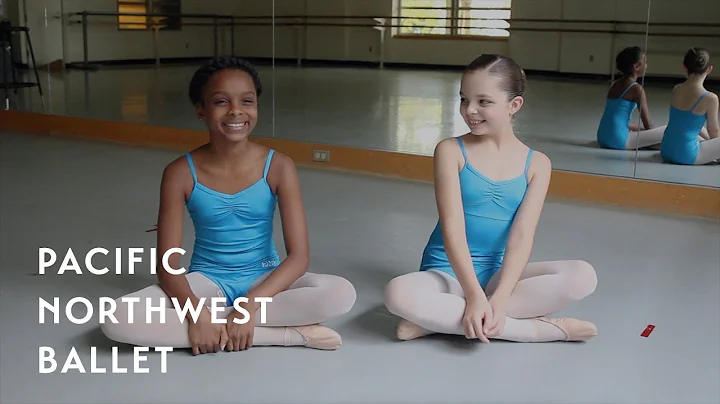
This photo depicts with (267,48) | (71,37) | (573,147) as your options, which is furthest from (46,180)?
(573,147)

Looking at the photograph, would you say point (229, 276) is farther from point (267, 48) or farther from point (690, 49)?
point (267, 48)

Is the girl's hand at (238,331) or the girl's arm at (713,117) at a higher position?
the girl's arm at (713,117)

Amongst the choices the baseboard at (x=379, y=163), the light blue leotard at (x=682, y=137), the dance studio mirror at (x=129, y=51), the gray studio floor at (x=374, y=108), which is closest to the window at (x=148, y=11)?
the dance studio mirror at (x=129, y=51)

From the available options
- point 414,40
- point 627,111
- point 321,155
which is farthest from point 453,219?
point 414,40

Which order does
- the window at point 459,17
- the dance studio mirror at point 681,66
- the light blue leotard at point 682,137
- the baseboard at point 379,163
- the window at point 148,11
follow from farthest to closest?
the window at point 148,11, the window at point 459,17, the light blue leotard at point 682,137, the dance studio mirror at point 681,66, the baseboard at point 379,163

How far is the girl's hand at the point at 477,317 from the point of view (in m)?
2.25

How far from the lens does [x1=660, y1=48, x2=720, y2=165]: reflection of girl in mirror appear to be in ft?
15.4

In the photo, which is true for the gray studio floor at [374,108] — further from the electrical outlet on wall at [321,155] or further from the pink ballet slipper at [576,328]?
the pink ballet slipper at [576,328]

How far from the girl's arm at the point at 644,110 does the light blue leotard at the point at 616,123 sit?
0.07 m

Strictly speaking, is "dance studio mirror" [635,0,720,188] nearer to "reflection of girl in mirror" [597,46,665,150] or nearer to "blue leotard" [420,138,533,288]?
"reflection of girl in mirror" [597,46,665,150]

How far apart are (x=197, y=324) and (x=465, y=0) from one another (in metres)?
4.20

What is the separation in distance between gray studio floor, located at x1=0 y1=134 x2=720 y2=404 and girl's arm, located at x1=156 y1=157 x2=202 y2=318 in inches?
8.1

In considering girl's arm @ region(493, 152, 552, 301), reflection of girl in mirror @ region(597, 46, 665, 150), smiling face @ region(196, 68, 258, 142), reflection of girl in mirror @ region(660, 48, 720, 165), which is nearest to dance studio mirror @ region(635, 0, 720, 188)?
reflection of girl in mirror @ region(660, 48, 720, 165)

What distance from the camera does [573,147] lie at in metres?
5.34
